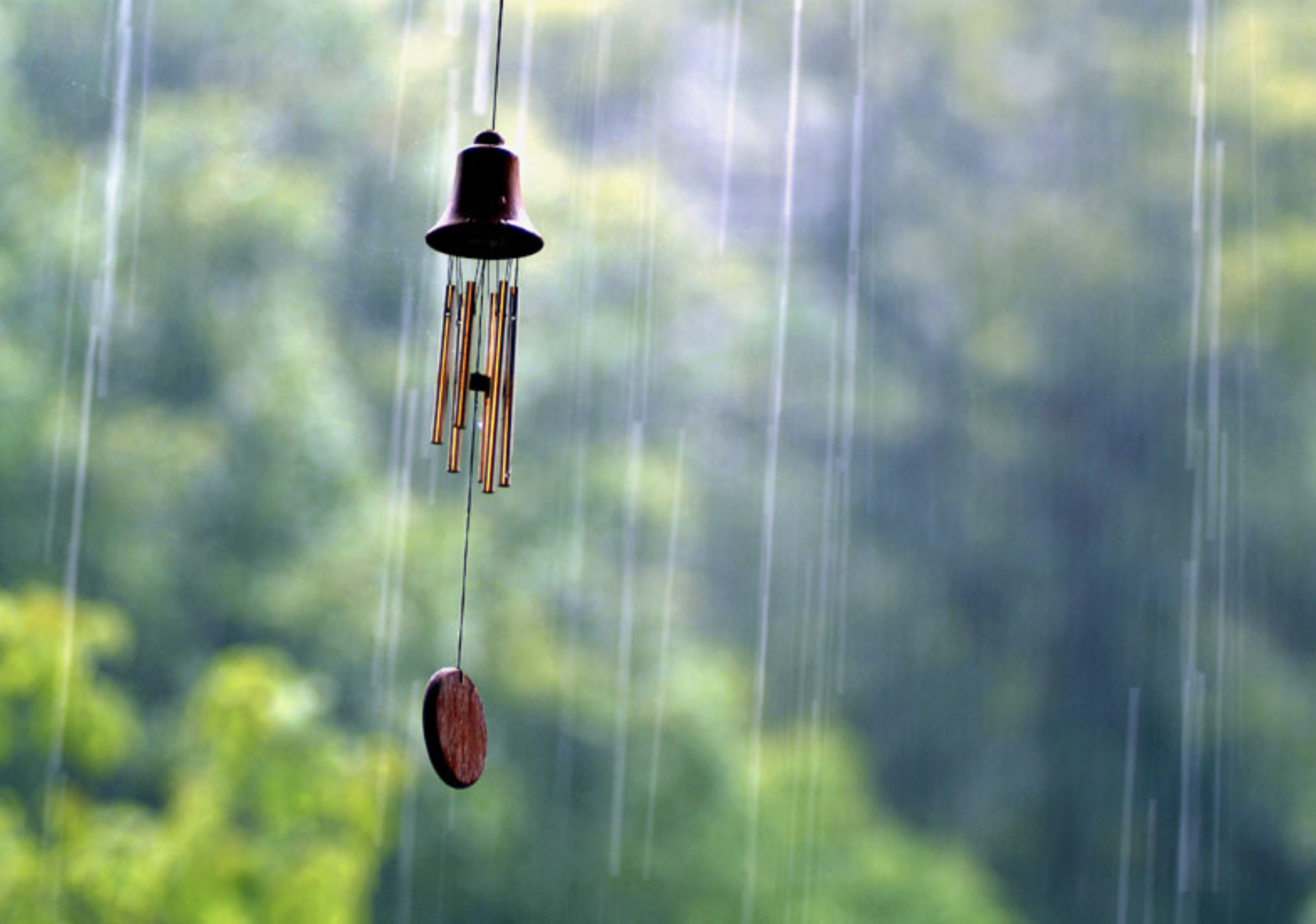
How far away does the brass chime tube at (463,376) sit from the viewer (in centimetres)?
280

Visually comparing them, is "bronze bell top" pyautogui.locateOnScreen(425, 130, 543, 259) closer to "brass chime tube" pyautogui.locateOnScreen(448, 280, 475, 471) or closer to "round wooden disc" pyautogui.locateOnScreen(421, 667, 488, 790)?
"brass chime tube" pyautogui.locateOnScreen(448, 280, 475, 471)

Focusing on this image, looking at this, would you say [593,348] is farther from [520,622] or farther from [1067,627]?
[1067,627]

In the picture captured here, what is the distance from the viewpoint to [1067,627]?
7.50 metres

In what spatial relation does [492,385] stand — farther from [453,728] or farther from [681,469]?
[681,469]

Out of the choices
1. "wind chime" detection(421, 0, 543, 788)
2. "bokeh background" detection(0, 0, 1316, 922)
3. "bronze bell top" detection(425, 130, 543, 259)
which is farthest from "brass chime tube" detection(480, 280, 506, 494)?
"bokeh background" detection(0, 0, 1316, 922)

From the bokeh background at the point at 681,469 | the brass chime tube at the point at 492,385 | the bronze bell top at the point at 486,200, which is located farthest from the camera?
the bokeh background at the point at 681,469

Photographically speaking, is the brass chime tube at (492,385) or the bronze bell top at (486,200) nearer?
the bronze bell top at (486,200)

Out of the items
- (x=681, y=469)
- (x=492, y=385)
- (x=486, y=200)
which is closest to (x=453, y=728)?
(x=492, y=385)

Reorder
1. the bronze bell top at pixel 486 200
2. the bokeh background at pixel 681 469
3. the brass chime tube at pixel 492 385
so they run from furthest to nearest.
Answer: the bokeh background at pixel 681 469 → the brass chime tube at pixel 492 385 → the bronze bell top at pixel 486 200

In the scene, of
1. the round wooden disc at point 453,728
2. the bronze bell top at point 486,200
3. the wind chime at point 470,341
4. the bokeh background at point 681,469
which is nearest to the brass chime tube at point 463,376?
the wind chime at point 470,341

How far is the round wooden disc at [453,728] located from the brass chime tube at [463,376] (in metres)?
0.39

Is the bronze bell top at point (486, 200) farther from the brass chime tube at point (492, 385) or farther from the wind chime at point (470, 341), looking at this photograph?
the brass chime tube at point (492, 385)

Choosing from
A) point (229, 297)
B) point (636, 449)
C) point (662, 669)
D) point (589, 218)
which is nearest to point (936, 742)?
point (662, 669)

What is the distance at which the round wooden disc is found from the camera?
2.81m
